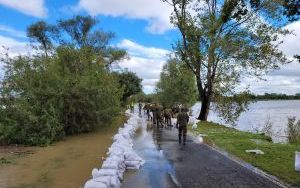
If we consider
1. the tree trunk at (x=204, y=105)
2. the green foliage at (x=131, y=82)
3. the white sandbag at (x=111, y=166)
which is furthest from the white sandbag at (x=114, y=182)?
the green foliage at (x=131, y=82)

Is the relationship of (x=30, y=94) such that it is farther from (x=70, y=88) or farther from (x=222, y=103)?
(x=222, y=103)

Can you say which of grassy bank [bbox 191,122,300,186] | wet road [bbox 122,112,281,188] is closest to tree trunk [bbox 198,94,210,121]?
grassy bank [bbox 191,122,300,186]

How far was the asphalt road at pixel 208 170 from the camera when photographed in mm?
11781

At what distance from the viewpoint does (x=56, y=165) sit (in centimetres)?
1574

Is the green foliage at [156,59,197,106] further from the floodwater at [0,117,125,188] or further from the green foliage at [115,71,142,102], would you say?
the floodwater at [0,117,125,188]

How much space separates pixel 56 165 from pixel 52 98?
10.5 meters

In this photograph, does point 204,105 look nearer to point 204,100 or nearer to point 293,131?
point 204,100

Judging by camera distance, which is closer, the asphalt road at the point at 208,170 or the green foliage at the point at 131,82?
the asphalt road at the point at 208,170

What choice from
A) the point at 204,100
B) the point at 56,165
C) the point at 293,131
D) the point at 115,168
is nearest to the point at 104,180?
the point at 115,168

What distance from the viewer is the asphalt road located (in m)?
11.8

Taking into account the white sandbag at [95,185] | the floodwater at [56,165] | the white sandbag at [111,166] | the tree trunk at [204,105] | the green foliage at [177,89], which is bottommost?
the floodwater at [56,165]

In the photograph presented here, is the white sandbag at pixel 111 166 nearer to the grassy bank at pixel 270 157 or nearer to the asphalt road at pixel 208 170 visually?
the asphalt road at pixel 208 170

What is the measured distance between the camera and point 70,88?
89.9ft

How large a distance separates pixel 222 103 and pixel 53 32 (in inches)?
1472
